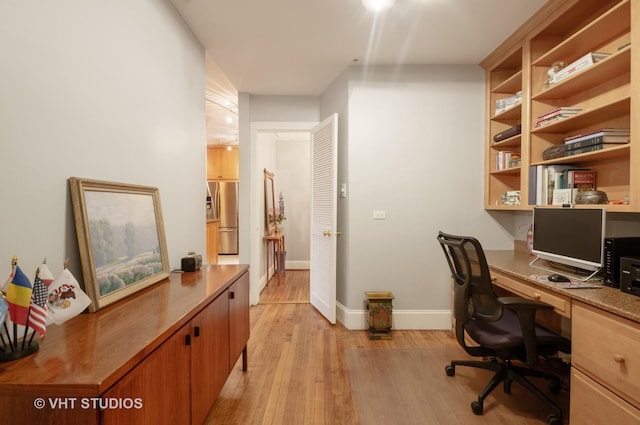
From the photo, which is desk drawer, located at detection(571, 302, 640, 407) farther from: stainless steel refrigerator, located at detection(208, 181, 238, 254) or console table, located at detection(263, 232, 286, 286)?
stainless steel refrigerator, located at detection(208, 181, 238, 254)

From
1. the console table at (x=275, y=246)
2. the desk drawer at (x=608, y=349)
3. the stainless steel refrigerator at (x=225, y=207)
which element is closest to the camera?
the desk drawer at (x=608, y=349)

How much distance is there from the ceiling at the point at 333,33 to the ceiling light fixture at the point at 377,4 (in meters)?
0.09

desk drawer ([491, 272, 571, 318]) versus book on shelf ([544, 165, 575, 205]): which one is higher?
book on shelf ([544, 165, 575, 205])

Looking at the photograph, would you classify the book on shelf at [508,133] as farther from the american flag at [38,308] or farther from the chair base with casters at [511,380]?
the american flag at [38,308]

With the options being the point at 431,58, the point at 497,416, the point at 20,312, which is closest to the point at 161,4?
the point at 20,312

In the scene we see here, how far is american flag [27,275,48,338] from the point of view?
89cm

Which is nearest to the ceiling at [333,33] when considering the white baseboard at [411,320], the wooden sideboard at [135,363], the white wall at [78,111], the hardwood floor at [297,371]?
the white wall at [78,111]

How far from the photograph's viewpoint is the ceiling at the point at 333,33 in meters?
2.20

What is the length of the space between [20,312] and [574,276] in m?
2.60

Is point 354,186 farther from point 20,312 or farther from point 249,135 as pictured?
point 20,312

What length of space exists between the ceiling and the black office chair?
164 centimetres

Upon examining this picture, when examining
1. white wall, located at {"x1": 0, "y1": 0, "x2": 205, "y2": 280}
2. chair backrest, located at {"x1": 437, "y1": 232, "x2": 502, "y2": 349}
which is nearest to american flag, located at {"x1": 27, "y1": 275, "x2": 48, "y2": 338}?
white wall, located at {"x1": 0, "y1": 0, "x2": 205, "y2": 280}

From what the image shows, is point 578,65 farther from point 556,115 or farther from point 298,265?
point 298,265

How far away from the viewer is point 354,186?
3.14 m
